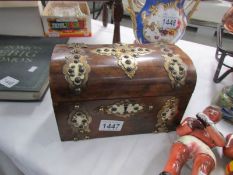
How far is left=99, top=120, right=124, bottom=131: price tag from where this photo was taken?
0.44 metres

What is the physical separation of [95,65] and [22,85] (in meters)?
0.20

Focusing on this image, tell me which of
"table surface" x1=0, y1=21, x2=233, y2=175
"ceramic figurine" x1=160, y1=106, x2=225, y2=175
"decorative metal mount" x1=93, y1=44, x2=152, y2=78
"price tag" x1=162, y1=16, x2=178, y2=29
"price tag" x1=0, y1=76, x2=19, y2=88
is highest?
"price tag" x1=162, y1=16, x2=178, y2=29

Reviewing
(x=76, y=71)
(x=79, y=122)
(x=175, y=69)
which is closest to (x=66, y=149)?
(x=79, y=122)

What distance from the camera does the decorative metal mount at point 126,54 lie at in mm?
396

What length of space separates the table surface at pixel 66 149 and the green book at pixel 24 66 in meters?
0.03

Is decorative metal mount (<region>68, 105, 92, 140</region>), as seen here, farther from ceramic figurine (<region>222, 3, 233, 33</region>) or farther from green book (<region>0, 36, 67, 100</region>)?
ceramic figurine (<region>222, 3, 233, 33</region>)

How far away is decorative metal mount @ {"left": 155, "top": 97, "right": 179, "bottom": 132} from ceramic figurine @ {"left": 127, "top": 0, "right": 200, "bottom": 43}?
21 centimetres

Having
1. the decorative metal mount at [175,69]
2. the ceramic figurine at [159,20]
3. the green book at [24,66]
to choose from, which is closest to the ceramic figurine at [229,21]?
the ceramic figurine at [159,20]

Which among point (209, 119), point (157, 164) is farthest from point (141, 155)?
point (209, 119)

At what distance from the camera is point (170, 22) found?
0.56m

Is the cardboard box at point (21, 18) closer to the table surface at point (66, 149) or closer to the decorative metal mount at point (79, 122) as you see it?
the table surface at point (66, 149)

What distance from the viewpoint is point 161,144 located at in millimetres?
450

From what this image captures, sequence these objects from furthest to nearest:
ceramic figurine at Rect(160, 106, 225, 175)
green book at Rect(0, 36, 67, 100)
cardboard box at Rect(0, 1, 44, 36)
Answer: cardboard box at Rect(0, 1, 44, 36), green book at Rect(0, 36, 67, 100), ceramic figurine at Rect(160, 106, 225, 175)

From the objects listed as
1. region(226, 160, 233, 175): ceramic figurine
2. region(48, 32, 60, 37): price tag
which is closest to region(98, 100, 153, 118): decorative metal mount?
region(226, 160, 233, 175): ceramic figurine
